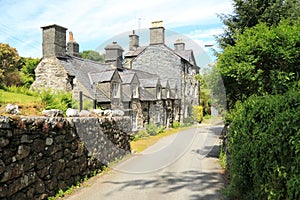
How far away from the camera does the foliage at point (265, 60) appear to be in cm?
725

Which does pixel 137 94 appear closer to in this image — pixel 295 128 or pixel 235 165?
pixel 235 165

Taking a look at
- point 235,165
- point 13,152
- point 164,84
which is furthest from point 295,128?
point 164,84

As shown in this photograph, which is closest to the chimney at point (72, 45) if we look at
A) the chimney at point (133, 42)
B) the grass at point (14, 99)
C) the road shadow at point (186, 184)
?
the chimney at point (133, 42)

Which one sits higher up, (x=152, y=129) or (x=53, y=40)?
(x=53, y=40)

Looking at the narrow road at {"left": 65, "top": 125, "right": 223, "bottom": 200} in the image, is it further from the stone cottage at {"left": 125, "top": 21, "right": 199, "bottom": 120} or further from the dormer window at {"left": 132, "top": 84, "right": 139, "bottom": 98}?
the stone cottage at {"left": 125, "top": 21, "right": 199, "bottom": 120}

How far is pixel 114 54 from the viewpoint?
972 inches

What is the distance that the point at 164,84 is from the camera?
27359mm

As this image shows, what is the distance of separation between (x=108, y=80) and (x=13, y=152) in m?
13.5

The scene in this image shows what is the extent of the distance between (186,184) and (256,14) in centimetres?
961

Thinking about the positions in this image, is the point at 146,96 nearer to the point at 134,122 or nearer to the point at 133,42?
the point at 134,122

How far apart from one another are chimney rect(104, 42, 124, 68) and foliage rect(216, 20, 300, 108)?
1668 centimetres

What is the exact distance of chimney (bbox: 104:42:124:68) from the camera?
24.6m

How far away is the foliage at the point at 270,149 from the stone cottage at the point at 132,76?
44.5 feet

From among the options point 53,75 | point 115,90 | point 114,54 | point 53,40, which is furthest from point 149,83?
point 53,40
